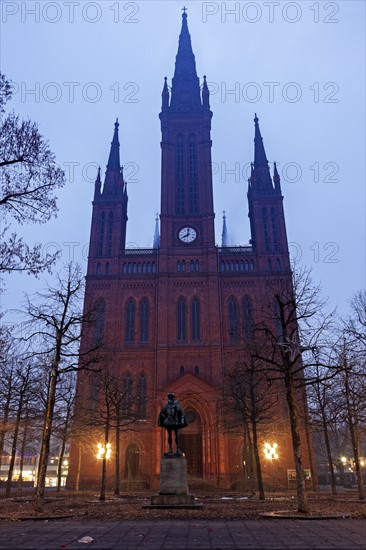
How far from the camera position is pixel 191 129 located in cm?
5503

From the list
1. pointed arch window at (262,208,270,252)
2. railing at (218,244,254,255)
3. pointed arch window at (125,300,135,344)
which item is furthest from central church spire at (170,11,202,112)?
pointed arch window at (125,300,135,344)

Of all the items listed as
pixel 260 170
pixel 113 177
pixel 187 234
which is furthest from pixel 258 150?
pixel 113 177

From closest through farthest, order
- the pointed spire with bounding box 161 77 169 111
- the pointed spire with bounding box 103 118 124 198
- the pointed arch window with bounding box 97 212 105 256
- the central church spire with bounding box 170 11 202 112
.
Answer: the pointed arch window with bounding box 97 212 105 256
the pointed spire with bounding box 103 118 124 198
the pointed spire with bounding box 161 77 169 111
the central church spire with bounding box 170 11 202 112

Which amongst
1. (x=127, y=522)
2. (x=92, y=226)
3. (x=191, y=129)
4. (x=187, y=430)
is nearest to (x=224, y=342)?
(x=187, y=430)

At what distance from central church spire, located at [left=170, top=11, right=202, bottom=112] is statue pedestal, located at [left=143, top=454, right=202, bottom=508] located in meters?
48.8

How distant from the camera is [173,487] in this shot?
16.7 meters

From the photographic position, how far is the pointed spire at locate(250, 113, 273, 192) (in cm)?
5209

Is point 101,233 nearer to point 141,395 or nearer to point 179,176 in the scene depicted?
point 179,176

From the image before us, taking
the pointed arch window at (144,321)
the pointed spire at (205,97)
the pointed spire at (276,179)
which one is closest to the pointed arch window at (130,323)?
the pointed arch window at (144,321)

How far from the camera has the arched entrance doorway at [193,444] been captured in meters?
39.2

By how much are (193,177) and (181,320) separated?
1853 centimetres

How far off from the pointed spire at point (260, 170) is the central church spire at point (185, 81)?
29.3 ft

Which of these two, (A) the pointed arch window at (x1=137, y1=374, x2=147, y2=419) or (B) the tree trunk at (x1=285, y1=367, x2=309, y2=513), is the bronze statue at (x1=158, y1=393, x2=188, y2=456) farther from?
(A) the pointed arch window at (x1=137, y1=374, x2=147, y2=419)

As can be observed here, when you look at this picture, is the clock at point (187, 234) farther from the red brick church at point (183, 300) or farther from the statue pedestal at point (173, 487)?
the statue pedestal at point (173, 487)
